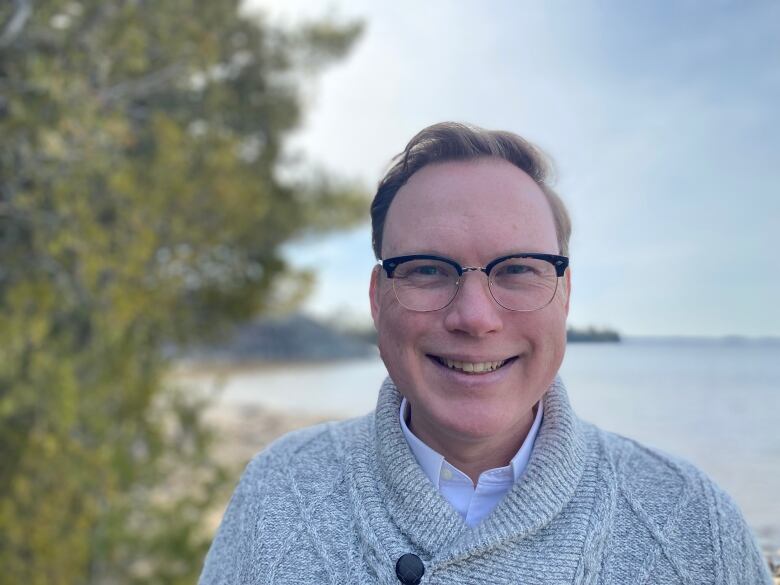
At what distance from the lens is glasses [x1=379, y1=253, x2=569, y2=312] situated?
114 cm

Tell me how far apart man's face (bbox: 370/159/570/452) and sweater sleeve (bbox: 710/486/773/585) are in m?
0.35

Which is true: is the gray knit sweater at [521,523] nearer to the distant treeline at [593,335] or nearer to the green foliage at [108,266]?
the distant treeline at [593,335]

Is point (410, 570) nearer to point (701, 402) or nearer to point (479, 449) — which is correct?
point (479, 449)

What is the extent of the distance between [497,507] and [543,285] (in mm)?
370

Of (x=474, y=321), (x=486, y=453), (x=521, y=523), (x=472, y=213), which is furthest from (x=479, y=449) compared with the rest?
(x=472, y=213)

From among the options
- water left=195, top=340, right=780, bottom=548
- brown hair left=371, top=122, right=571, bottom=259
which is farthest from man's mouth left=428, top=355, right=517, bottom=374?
water left=195, top=340, right=780, bottom=548

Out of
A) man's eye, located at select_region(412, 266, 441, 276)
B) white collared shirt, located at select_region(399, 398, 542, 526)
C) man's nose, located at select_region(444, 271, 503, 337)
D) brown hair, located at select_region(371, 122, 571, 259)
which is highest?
brown hair, located at select_region(371, 122, 571, 259)

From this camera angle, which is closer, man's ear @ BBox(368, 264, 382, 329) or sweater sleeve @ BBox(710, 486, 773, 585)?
sweater sleeve @ BBox(710, 486, 773, 585)

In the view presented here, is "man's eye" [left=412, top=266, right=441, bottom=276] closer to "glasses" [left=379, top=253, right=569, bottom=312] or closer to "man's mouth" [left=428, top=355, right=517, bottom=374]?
"glasses" [left=379, top=253, right=569, bottom=312]

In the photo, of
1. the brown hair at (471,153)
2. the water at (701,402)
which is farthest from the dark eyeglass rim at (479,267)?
the water at (701,402)

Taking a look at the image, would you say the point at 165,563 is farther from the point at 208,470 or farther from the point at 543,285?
the point at 543,285

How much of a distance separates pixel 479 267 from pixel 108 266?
2.71 metres

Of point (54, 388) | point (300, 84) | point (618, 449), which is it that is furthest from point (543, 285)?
point (300, 84)

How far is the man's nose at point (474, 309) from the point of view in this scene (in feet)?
3.65
